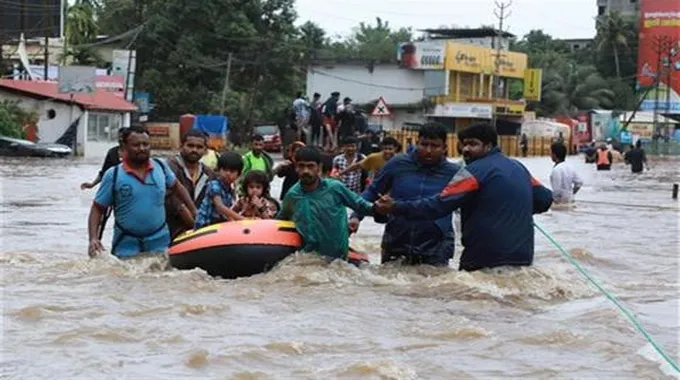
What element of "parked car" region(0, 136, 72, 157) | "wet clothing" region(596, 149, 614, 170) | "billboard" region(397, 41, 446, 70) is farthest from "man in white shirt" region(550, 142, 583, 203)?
"billboard" region(397, 41, 446, 70)

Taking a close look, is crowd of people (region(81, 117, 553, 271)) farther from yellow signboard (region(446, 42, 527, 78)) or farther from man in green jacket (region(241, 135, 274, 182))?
yellow signboard (region(446, 42, 527, 78))

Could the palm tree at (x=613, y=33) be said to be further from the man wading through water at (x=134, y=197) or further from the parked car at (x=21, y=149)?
the man wading through water at (x=134, y=197)

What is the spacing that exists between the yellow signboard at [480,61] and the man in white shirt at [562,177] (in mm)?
51103

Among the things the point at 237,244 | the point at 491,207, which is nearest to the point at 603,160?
the point at 237,244

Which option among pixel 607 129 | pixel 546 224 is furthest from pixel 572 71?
pixel 546 224

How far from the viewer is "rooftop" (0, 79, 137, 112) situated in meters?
47.8

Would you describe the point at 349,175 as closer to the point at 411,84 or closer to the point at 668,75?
the point at 411,84

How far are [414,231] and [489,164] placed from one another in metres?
1.02

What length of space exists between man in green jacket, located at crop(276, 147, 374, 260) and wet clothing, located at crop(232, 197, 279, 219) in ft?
2.11

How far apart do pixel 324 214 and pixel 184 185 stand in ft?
4.33

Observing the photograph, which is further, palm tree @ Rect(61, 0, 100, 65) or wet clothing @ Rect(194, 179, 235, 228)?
palm tree @ Rect(61, 0, 100, 65)

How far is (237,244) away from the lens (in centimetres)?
1002

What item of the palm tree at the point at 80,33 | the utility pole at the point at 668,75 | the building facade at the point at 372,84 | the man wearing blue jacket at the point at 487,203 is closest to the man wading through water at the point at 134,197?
the man wearing blue jacket at the point at 487,203

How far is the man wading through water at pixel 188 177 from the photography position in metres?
10.3
